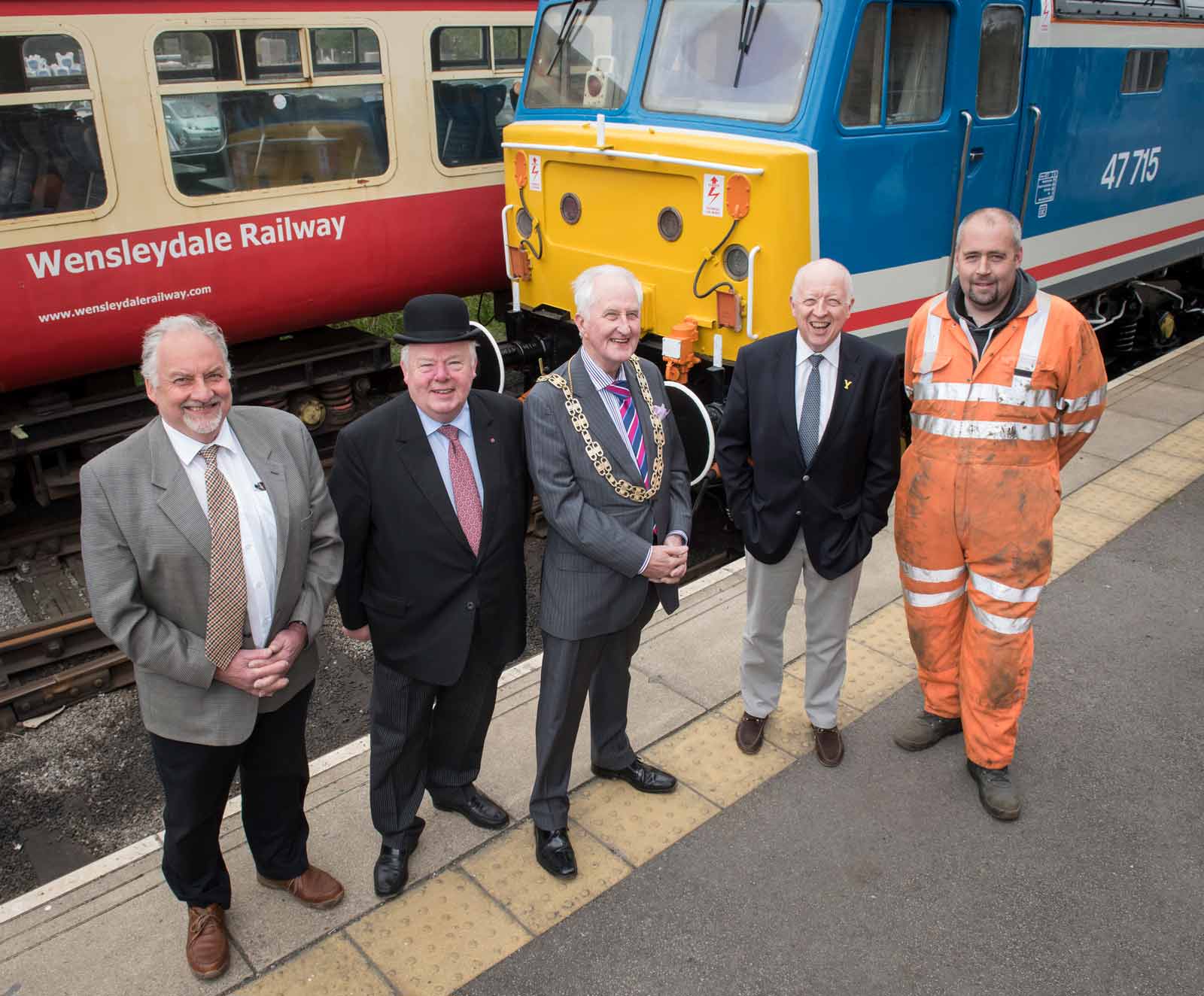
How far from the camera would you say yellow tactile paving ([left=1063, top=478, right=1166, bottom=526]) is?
5770mm

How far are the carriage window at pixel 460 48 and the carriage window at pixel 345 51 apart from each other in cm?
49

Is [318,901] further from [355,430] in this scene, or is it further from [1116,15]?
[1116,15]

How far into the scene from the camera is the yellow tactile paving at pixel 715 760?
12.0ft

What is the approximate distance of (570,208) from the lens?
6273 millimetres

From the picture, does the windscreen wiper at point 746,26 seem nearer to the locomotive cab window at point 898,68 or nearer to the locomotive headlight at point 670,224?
the locomotive cab window at point 898,68

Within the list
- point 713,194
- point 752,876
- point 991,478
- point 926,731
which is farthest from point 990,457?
point 713,194

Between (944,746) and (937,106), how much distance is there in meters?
3.52

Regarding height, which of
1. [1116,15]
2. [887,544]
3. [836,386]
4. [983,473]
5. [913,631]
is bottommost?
[887,544]

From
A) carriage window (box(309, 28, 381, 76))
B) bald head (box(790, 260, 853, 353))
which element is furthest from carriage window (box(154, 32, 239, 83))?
bald head (box(790, 260, 853, 353))

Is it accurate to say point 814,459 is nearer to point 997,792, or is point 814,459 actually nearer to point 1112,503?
point 997,792

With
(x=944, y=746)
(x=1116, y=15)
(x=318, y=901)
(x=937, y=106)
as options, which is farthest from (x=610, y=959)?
(x=1116, y=15)

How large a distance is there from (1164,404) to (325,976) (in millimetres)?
6844

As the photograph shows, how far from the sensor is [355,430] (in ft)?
9.53

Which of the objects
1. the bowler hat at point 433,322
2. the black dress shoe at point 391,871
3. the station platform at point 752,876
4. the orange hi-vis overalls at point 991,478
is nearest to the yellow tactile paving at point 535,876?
the station platform at point 752,876
